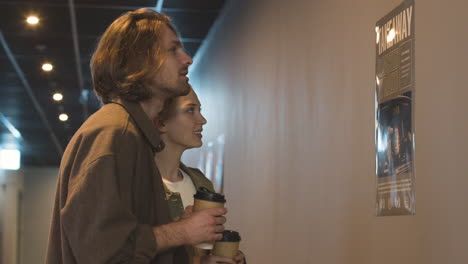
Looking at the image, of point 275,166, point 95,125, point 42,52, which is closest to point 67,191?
point 95,125

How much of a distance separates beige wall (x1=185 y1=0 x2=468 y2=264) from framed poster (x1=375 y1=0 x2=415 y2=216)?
0.05 meters

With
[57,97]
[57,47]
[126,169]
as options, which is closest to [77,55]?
[57,47]

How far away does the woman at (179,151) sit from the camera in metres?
2.58

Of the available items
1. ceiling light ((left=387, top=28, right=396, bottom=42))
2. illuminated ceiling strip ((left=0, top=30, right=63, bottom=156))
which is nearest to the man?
ceiling light ((left=387, top=28, right=396, bottom=42))

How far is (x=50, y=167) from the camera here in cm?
1809

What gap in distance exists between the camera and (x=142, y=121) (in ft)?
6.36

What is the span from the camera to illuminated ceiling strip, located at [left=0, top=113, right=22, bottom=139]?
1223cm

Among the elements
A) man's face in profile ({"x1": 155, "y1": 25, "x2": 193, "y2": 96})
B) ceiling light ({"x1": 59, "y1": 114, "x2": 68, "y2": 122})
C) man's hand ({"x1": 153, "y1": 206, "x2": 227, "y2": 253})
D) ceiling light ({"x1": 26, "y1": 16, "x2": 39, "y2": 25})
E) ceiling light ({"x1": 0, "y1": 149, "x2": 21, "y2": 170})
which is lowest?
man's hand ({"x1": 153, "y1": 206, "x2": 227, "y2": 253})

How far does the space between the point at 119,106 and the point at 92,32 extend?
17.9 ft

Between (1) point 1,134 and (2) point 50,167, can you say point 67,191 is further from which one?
(2) point 50,167

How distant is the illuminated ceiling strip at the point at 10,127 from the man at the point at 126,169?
10427mm

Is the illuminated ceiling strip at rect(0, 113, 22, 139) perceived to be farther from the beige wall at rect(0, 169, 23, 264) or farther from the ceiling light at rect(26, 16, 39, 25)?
the ceiling light at rect(26, 16, 39, 25)

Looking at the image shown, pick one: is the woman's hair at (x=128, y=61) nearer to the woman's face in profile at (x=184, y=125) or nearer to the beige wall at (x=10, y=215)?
the woman's face in profile at (x=184, y=125)

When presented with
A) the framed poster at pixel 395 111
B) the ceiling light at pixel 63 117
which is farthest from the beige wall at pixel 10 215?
the framed poster at pixel 395 111
